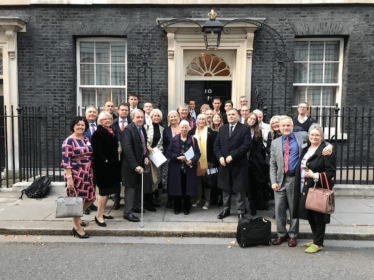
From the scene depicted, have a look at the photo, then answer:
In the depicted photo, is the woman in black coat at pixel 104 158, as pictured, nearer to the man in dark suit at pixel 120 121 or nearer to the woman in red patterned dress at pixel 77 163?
the woman in red patterned dress at pixel 77 163

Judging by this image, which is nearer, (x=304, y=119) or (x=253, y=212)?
(x=253, y=212)

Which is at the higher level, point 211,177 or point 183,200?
point 211,177

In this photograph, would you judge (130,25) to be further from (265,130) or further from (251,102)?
(265,130)

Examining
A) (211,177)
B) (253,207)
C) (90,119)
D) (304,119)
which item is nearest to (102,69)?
(90,119)

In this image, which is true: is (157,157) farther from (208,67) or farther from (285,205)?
(208,67)

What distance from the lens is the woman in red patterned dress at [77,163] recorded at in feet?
16.3

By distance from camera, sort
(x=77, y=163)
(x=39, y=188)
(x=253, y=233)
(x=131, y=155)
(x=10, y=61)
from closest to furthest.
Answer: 1. (x=253, y=233)
2. (x=77, y=163)
3. (x=131, y=155)
4. (x=39, y=188)
5. (x=10, y=61)

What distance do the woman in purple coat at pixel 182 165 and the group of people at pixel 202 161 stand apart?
2 cm

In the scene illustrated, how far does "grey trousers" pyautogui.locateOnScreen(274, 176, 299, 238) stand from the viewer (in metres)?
4.99

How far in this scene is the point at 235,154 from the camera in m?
5.67

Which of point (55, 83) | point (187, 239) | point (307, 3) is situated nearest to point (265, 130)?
point (187, 239)

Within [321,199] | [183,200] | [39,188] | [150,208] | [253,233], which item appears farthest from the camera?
[39,188]

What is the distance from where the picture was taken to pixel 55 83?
904 cm

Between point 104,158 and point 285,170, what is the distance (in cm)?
264
